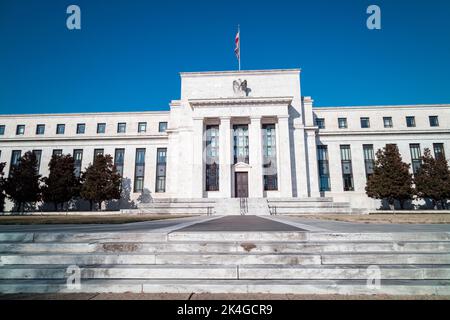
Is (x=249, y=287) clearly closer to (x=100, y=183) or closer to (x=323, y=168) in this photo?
(x=100, y=183)

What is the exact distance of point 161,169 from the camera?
3853 cm

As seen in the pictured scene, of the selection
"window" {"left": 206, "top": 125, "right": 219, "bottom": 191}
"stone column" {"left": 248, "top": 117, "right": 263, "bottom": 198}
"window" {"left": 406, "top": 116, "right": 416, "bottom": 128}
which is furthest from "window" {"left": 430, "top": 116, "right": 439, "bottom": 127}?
"window" {"left": 206, "top": 125, "right": 219, "bottom": 191}

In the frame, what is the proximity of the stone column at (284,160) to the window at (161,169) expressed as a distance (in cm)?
1829

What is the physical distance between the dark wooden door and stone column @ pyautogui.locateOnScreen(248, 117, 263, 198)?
112 centimetres

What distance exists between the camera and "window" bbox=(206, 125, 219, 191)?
32.1 m

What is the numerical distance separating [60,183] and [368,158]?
4510cm

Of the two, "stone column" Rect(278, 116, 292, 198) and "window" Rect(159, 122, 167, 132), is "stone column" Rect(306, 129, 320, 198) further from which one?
"window" Rect(159, 122, 167, 132)

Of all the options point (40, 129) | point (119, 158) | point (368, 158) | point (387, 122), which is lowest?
point (368, 158)

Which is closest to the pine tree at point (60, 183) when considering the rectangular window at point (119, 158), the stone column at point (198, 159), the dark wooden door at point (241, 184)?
the rectangular window at point (119, 158)

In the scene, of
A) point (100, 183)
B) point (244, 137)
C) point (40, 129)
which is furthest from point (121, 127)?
point (244, 137)

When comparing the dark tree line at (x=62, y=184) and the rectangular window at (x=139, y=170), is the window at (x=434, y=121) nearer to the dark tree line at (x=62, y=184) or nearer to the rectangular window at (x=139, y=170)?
the rectangular window at (x=139, y=170)
